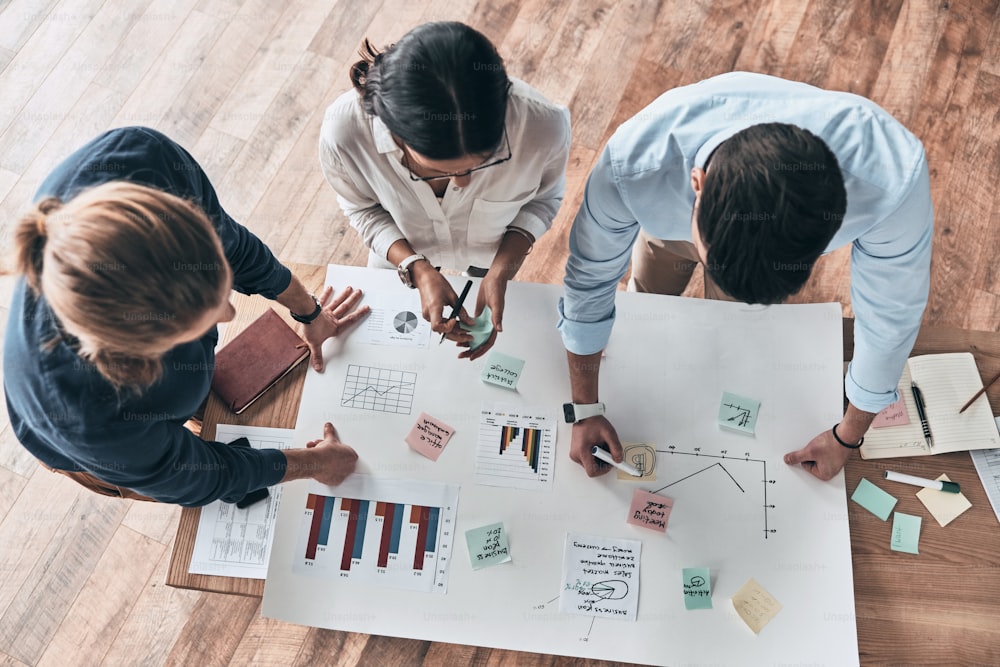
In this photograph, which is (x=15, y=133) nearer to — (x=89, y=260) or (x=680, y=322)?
(x=89, y=260)

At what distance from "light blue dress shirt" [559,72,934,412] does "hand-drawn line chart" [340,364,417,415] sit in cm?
42

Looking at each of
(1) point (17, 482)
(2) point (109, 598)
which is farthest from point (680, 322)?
(1) point (17, 482)

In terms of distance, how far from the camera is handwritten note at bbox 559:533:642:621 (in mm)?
1376

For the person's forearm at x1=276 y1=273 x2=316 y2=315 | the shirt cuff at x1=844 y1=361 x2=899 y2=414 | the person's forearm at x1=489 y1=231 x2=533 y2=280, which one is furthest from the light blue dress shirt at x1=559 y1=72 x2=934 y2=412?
the person's forearm at x1=276 y1=273 x2=316 y2=315

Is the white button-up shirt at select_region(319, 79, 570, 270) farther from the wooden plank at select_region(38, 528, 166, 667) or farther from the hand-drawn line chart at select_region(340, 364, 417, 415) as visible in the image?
the wooden plank at select_region(38, 528, 166, 667)

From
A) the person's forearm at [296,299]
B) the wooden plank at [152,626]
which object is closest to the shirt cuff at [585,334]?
the person's forearm at [296,299]

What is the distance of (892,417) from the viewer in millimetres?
1469

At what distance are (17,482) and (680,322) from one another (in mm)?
2096

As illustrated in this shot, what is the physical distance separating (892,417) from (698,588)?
21.4 inches

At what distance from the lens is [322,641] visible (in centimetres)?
201

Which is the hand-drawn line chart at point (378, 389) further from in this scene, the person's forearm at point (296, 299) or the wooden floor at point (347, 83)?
the wooden floor at point (347, 83)

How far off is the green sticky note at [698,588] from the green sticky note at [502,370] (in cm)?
52

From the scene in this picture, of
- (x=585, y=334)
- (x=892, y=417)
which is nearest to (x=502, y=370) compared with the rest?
(x=585, y=334)

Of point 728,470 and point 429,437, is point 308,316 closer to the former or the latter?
point 429,437
